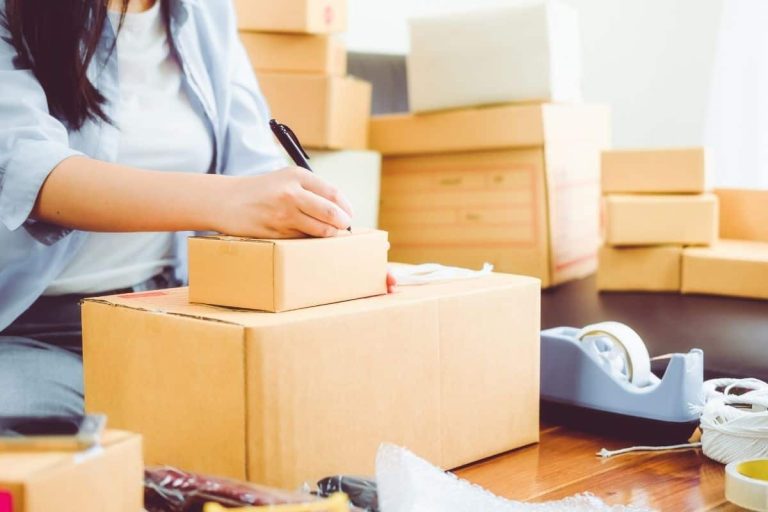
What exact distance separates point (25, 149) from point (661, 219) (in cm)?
120

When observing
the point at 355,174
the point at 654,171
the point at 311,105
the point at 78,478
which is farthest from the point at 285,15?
the point at 78,478

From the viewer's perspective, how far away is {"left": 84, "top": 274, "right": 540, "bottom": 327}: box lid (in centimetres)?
67

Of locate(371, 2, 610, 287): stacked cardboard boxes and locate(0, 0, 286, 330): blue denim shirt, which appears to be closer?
locate(0, 0, 286, 330): blue denim shirt

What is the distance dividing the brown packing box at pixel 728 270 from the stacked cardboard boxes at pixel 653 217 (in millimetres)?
33

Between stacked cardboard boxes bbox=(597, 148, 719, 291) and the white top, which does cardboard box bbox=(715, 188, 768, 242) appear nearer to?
stacked cardboard boxes bbox=(597, 148, 719, 291)

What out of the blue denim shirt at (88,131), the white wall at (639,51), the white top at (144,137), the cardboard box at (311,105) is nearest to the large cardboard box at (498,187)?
the cardboard box at (311,105)

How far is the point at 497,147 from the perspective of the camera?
1.88 metres

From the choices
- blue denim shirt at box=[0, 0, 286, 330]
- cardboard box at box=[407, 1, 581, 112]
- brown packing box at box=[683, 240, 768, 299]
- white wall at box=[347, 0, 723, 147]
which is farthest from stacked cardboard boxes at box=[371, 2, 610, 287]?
blue denim shirt at box=[0, 0, 286, 330]

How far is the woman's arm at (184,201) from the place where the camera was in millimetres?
739

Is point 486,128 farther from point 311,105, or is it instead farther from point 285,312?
point 285,312

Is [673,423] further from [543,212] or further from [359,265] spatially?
[543,212]

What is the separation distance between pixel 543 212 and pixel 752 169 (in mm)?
821

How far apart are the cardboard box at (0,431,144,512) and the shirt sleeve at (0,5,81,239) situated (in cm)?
35

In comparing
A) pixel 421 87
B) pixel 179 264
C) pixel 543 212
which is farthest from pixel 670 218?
pixel 179 264
